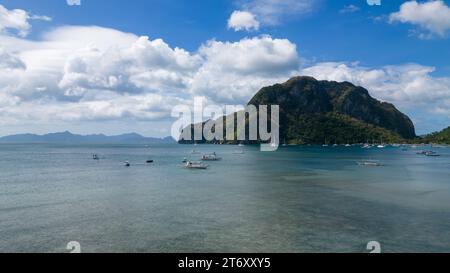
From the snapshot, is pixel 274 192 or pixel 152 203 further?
pixel 274 192

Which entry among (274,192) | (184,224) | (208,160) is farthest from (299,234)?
(208,160)

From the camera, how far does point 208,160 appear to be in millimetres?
154500

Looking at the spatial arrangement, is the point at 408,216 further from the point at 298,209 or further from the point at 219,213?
the point at 219,213

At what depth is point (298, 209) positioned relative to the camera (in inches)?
1806

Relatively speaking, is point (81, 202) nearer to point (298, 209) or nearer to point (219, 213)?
point (219, 213)

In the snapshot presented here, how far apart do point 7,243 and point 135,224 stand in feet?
38.6

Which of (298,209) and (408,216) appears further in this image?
(298,209)

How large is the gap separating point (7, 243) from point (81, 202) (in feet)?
69.9
